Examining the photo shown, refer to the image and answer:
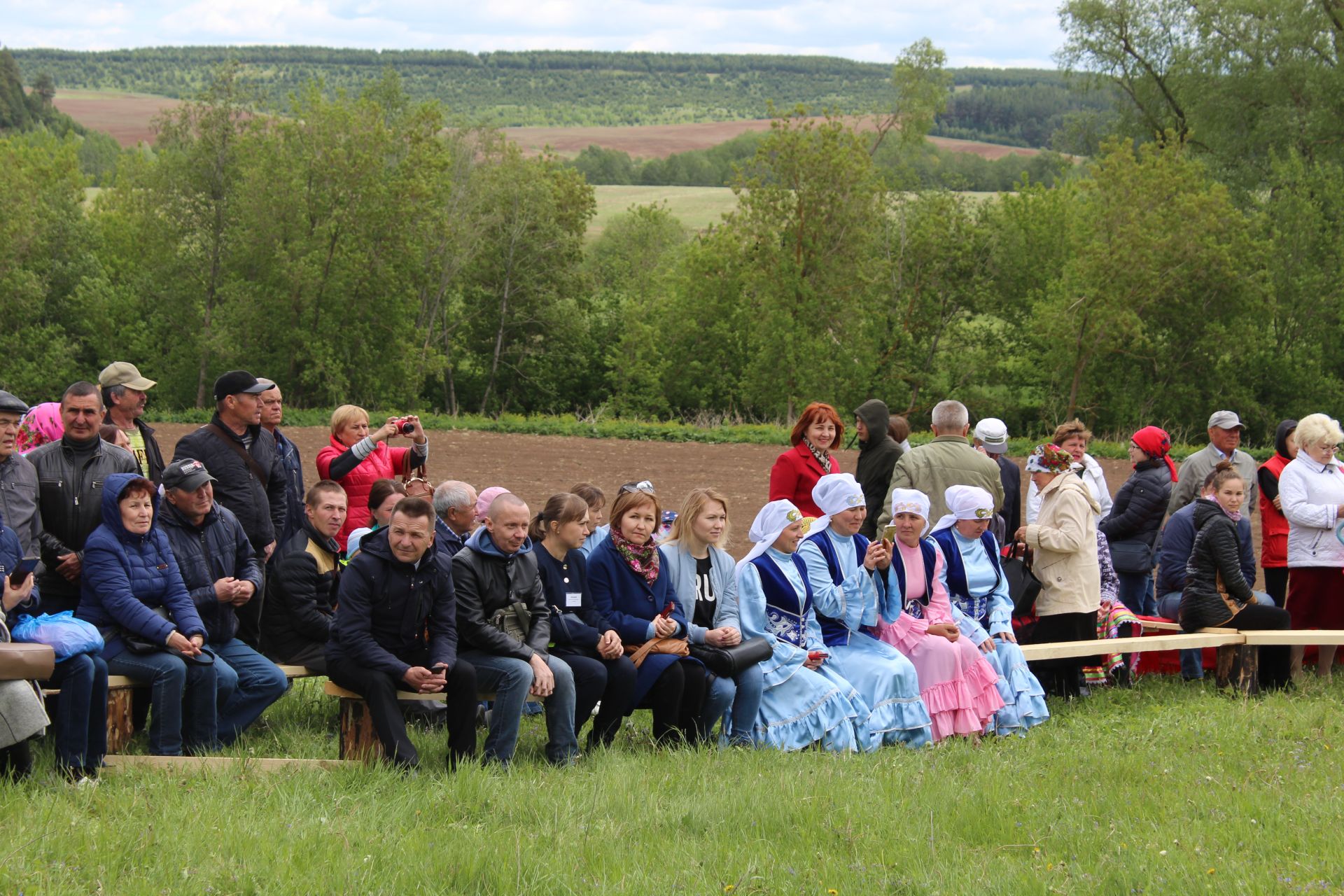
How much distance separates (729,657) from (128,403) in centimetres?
372

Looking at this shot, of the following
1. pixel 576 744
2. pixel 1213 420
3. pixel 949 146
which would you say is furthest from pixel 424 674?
pixel 949 146

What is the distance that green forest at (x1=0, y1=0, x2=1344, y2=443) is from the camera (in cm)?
3180

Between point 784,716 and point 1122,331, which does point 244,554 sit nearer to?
point 784,716

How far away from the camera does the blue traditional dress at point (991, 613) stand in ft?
24.2

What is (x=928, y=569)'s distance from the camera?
743 cm

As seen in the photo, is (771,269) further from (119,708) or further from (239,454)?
(119,708)

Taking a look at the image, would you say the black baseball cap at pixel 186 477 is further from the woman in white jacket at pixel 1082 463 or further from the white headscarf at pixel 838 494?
the woman in white jacket at pixel 1082 463

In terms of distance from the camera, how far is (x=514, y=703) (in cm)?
610

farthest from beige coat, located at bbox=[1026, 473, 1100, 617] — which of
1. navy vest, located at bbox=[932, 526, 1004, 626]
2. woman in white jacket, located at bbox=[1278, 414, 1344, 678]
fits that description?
Result: woman in white jacket, located at bbox=[1278, 414, 1344, 678]

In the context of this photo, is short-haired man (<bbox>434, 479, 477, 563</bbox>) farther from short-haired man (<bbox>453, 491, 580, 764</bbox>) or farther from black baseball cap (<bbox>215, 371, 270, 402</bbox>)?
black baseball cap (<bbox>215, 371, 270, 402</bbox>)

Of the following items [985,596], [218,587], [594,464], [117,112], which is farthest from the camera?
[117,112]

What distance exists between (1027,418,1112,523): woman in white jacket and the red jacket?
1096mm

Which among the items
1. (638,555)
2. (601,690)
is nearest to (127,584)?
(601,690)

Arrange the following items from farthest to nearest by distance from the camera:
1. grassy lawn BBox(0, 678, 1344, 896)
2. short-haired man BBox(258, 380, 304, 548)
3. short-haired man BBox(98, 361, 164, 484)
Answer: short-haired man BBox(258, 380, 304, 548) < short-haired man BBox(98, 361, 164, 484) < grassy lawn BBox(0, 678, 1344, 896)
